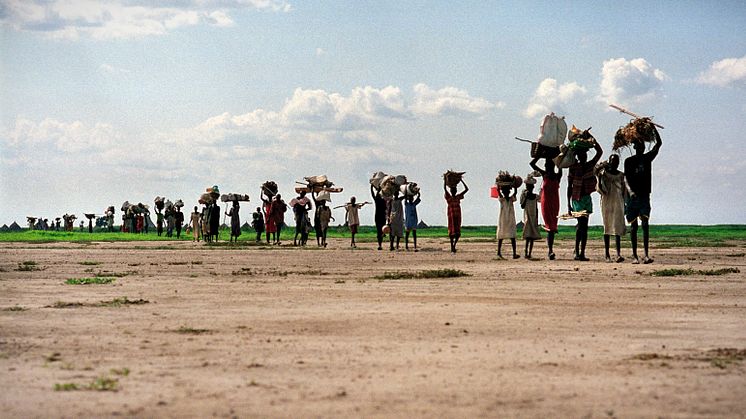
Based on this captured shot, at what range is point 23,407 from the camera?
6.78 metres

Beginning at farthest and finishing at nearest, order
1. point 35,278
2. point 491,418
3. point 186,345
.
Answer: point 35,278, point 186,345, point 491,418

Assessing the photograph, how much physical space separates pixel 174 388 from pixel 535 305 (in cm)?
678

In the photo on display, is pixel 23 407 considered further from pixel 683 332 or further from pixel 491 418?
pixel 683 332

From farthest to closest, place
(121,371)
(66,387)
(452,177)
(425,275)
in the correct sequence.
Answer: (452,177), (425,275), (121,371), (66,387)

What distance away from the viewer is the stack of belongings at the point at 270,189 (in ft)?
140

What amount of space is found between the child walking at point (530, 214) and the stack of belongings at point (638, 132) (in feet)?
13.2

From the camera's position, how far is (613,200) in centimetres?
2270

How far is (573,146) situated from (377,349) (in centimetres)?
1537

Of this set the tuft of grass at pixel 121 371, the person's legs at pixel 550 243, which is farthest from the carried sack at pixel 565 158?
the tuft of grass at pixel 121 371

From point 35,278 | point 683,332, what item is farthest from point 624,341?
point 35,278

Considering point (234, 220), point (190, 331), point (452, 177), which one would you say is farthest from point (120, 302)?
point (234, 220)

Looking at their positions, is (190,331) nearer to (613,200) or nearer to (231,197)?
(613,200)

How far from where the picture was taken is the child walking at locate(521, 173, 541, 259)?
2517 centimetres

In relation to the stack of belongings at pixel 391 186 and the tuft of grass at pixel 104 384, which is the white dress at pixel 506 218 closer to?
the stack of belongings at pixel 391 186
